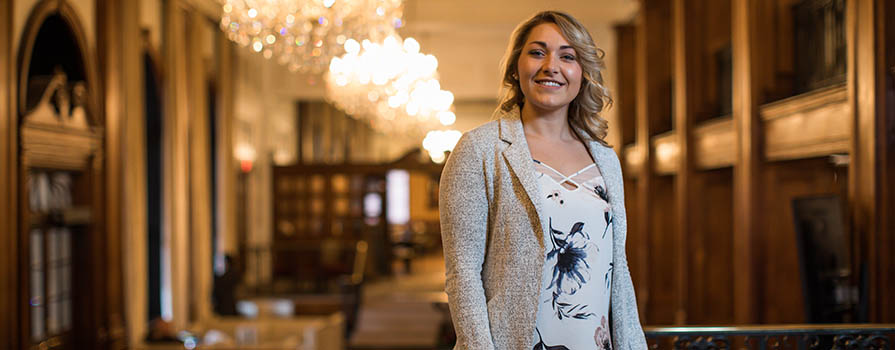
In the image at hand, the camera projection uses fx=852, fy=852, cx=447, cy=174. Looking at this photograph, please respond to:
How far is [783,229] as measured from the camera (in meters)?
6.64

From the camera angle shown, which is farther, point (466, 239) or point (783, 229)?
point (783, 229)

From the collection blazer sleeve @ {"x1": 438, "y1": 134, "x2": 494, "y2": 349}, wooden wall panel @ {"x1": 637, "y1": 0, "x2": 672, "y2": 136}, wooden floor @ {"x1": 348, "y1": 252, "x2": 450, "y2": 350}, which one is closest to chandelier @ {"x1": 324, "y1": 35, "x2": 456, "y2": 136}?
wooden floor @ {"x1": 348, "y1": 252, "x2": 450, "y2": 350}

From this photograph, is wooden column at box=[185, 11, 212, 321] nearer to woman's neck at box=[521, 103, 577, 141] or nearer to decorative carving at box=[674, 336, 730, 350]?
decorative carving at box=[674, 336, 730, 350]

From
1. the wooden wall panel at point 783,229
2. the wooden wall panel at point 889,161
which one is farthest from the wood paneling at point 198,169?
the wooden wall panel at point 889,161

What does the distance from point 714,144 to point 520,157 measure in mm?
6383

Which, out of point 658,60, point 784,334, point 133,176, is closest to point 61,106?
point 133,176

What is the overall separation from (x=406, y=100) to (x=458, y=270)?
8460 mm

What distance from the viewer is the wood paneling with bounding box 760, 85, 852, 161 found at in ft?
17.0

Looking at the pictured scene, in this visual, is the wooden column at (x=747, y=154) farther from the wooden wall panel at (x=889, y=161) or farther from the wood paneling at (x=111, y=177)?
the wood paneling at (x=111, y=177)

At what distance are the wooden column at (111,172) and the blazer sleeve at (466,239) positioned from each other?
6.91 metres

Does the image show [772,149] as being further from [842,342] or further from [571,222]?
[571,222]

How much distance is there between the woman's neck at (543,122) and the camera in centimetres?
206

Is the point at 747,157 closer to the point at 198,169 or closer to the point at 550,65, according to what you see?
the point at 550,65

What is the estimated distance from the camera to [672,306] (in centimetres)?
1105
